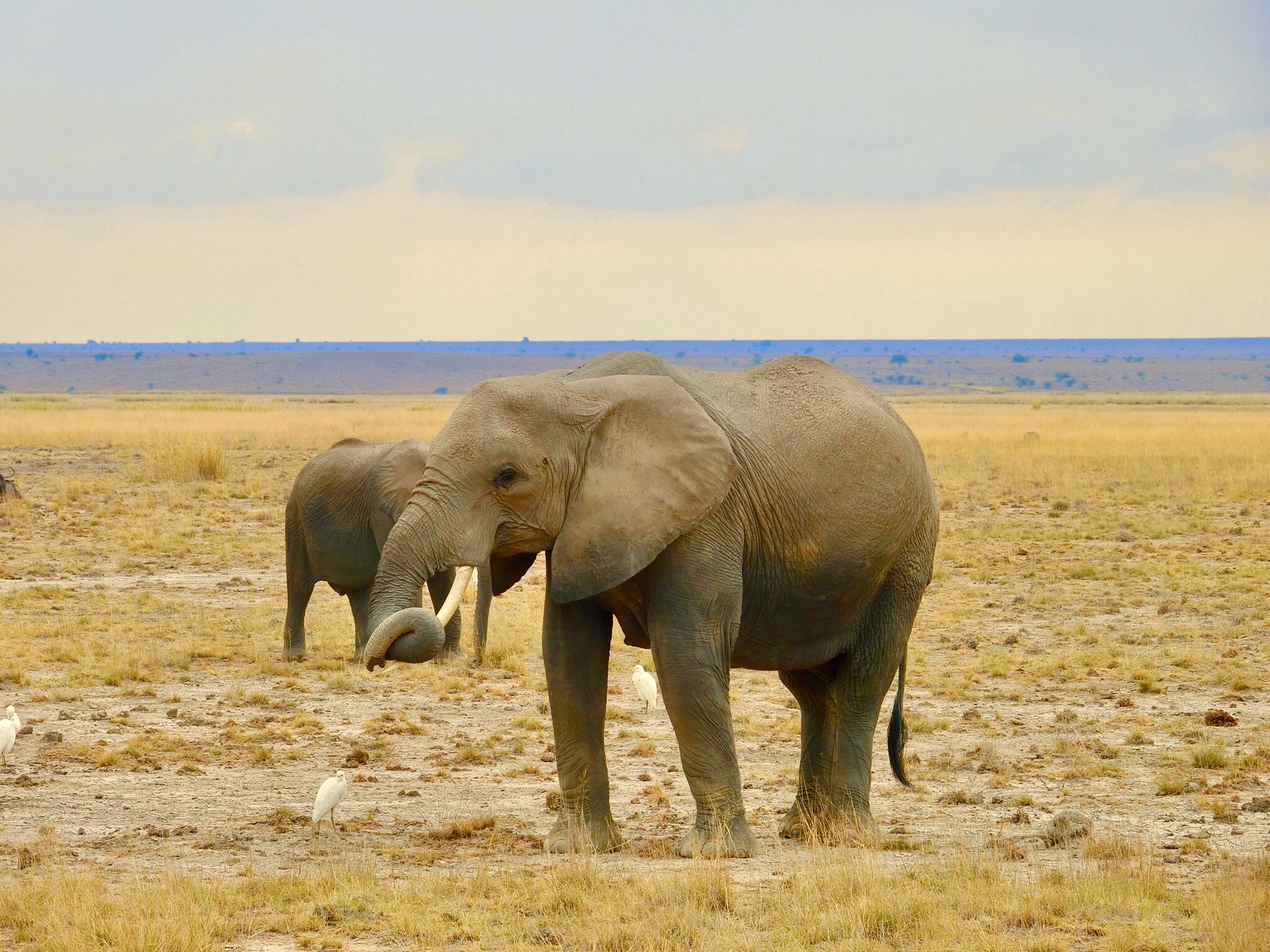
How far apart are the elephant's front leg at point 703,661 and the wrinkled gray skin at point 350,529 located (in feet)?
20.7

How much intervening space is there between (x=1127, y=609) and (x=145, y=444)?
105ft

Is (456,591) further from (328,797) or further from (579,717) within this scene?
(328,797)

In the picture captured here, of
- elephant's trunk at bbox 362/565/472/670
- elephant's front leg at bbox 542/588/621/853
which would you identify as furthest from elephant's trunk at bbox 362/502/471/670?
elephant's front leg at bbox 542/588/621/853

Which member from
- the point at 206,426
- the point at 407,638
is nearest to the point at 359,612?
the point at 407,638

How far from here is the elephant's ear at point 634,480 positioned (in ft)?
24.0

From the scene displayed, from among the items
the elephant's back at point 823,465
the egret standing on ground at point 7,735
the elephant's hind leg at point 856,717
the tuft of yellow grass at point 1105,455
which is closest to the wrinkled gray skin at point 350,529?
the egret standing on ground at point 7,735

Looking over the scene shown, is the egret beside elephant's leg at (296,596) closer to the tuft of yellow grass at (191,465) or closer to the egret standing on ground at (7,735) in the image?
the egret standing on ground at (7,735)

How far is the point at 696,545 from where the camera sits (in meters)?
7.55

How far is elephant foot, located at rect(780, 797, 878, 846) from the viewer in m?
8.35

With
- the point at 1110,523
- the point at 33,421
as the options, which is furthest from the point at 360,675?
the point at 33,421

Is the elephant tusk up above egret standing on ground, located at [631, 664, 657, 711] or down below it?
above

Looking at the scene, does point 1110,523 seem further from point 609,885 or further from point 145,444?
point 145,444

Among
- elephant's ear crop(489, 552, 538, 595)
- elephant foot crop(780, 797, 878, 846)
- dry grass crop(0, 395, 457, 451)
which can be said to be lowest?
dry grass crop(0, 395, 457, 451)

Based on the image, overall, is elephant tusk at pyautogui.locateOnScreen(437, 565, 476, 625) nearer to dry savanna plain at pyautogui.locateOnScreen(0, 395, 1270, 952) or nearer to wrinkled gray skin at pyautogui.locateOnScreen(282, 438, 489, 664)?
dry savanna plain at pyautogui.locateOnScreen(0, 395, 1270, 952)
